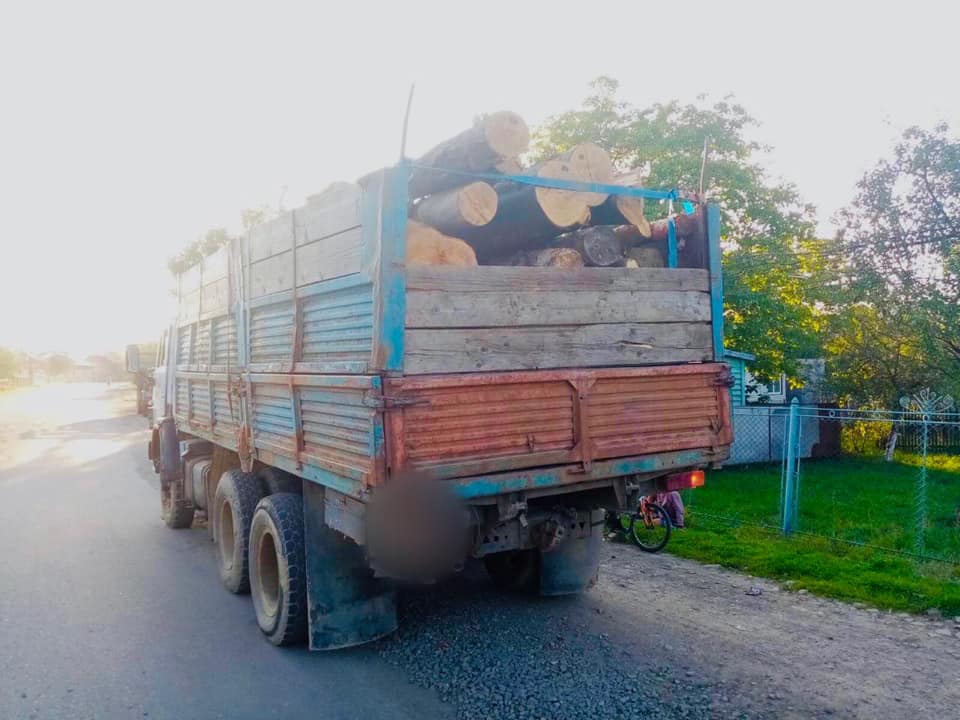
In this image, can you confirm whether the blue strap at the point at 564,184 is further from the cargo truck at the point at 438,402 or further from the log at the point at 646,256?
the log at the point at 646,256

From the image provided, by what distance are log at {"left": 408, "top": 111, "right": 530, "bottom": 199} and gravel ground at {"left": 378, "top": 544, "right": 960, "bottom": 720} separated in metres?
2.83

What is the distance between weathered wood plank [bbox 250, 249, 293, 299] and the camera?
510 cm

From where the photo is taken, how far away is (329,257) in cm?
454

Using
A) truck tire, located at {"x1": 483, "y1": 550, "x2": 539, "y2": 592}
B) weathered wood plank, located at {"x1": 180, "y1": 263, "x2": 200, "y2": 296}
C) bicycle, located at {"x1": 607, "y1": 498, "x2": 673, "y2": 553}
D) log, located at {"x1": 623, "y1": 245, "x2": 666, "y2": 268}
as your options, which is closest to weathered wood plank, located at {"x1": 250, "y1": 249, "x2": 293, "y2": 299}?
weathered wood plank, located at {"x1": 180, "y1": 263, "x2": 200, "y2": 296}

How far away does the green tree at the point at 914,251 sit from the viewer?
10.7m

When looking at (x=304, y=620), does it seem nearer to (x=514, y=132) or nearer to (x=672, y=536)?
(x=514, y=132)

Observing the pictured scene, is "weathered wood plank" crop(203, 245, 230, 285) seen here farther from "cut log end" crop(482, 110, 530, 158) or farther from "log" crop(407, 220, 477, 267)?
"cut log end" crop(482, 110, 530, 158)

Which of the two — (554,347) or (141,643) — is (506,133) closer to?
(554,347)

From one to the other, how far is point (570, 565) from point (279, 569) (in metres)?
2.07

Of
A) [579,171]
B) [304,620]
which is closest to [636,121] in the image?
[579,171]

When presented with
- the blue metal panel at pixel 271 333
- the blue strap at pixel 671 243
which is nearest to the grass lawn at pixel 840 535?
the blue strap at pixel 671 243

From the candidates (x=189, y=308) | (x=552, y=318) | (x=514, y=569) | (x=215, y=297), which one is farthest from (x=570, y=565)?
(x=189, y=308)

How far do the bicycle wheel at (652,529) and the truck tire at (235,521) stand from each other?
3.55 metres

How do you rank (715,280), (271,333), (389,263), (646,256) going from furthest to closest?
(271,333), (646,256), (715,280), (389,263)
